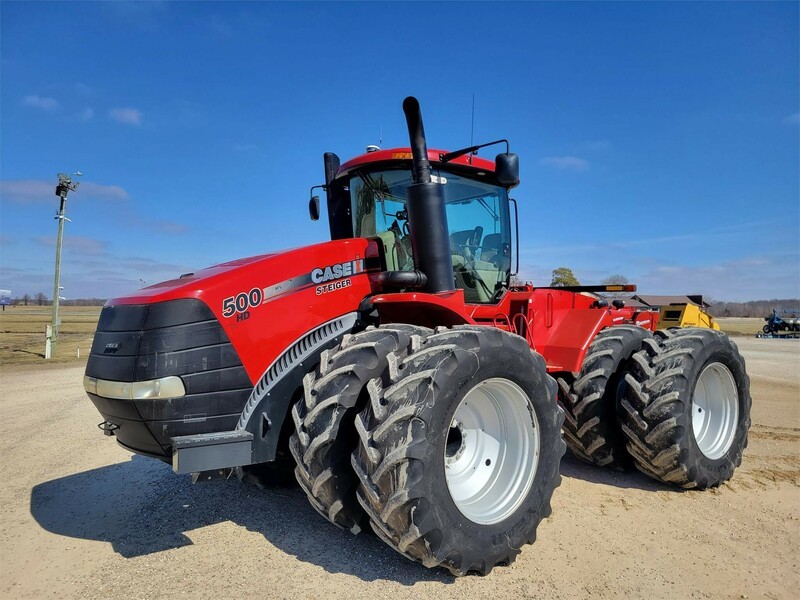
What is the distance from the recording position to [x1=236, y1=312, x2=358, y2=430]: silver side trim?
3.30 m

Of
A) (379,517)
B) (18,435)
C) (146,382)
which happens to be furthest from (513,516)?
(18,435)

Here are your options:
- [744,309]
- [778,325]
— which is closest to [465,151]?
[778,325]

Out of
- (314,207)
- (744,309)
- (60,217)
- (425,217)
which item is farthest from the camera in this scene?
(744,309)

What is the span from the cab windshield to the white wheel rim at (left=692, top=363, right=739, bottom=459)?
235cm

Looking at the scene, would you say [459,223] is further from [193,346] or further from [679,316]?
[679,316]

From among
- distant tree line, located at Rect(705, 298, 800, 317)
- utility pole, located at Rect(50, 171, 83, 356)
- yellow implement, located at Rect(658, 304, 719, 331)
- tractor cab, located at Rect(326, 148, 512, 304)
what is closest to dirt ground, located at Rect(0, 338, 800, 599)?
tractor cab, located at Rect(326, 148, 512, 304)

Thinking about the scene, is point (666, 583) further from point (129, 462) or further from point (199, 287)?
point (129, 462)

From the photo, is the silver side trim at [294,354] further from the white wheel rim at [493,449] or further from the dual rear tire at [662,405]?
the dual rear tire at [662,405]

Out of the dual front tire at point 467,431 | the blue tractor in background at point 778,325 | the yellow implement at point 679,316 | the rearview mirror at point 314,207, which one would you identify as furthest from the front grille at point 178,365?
the blue tractor in background at point 778,325

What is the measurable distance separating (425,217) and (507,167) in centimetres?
82

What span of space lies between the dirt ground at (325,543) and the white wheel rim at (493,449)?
443 mm

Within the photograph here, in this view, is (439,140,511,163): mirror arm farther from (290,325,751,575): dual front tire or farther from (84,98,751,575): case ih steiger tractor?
(290,325,751,575): dual front tire

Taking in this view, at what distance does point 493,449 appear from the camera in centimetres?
380

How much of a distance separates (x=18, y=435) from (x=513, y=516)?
6998mm
